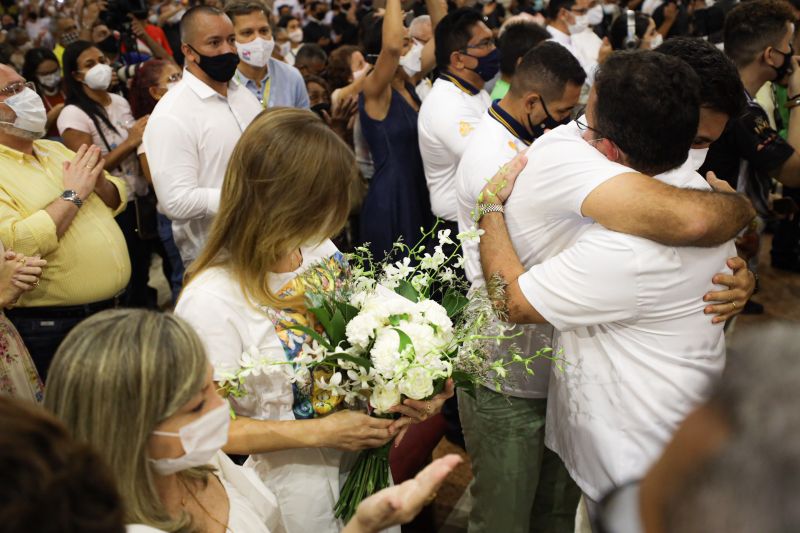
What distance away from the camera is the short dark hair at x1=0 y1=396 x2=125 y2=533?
81 centimetres

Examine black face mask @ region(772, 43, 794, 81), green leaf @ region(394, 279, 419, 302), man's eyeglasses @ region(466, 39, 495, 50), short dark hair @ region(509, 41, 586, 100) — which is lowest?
green leaf @ region(394, 279, 419, 302)

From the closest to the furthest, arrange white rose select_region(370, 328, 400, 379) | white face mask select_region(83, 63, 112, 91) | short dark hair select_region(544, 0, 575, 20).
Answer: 1. white rose select_region(370, 328, 400, 379)
2. white face mask select_region(83, 63, 112, 91)
3. short dark hair select_region(544, 0, 575, 20)

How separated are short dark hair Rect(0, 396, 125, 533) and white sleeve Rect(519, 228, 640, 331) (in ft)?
4.16

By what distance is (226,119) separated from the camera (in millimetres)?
3641

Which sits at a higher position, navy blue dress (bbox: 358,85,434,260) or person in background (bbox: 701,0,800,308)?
person in background (bbox: 701,0,800,308)

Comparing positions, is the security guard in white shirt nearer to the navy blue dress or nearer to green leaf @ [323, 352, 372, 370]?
green leaf @ [323, 352, 372, 370]

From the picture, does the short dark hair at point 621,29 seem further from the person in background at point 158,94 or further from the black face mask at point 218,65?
the black face mask at point 218,65

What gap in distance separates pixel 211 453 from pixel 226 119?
246 cm

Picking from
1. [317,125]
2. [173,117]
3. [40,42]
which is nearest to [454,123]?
[173,117]

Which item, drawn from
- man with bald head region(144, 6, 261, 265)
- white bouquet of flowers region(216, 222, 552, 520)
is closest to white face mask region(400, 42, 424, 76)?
man with bald head region(144, 6, 261, 265)

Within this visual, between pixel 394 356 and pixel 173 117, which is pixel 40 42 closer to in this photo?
pixel 173 117

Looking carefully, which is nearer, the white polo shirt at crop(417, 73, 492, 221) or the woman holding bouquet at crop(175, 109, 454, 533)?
the woman holding bouquet at crop(175, 109, 454, 533)

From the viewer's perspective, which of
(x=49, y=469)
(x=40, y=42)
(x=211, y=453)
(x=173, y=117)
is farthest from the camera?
(x=40, y=42)

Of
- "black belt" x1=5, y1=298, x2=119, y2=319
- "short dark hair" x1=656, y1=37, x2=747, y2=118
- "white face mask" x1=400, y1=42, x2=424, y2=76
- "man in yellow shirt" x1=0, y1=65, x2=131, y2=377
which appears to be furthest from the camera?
"white face mask" x1=400, y1=42, x2=424, y2=76
